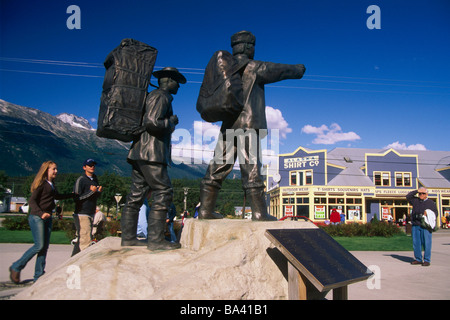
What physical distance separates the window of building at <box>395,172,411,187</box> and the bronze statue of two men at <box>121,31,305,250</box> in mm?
30098

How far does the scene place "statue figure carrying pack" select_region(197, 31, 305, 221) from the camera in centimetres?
396

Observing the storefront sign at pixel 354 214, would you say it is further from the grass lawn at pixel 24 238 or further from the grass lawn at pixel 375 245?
the grass lawn at pixel 24 238

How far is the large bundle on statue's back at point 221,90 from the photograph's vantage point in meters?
3.84

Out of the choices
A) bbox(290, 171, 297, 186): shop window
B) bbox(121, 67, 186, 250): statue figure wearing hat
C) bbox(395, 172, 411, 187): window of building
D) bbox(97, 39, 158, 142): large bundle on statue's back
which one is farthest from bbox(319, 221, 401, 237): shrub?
bbox(395, 172, 411, 187): window of building

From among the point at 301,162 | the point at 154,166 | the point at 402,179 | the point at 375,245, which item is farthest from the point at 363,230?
the point at 402,179

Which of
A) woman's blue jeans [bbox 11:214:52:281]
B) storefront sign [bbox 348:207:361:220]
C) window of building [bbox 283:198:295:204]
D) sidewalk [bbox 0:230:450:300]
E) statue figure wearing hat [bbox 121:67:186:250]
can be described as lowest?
storefront sign [bbox 348:207:361:220]

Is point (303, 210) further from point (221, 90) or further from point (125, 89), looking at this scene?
point (125, 89)

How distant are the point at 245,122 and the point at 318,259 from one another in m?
1.93

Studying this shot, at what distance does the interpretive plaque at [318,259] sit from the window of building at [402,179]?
101 feet

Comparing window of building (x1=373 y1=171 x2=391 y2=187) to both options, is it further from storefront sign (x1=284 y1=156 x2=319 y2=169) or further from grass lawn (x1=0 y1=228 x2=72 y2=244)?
grass lawn (x1=0 y1=228 x2=72 y2=244)

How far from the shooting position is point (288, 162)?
30.7 metres

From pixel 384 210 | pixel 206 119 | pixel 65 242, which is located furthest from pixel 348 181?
pixel 206 119

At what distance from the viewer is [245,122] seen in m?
4.09
